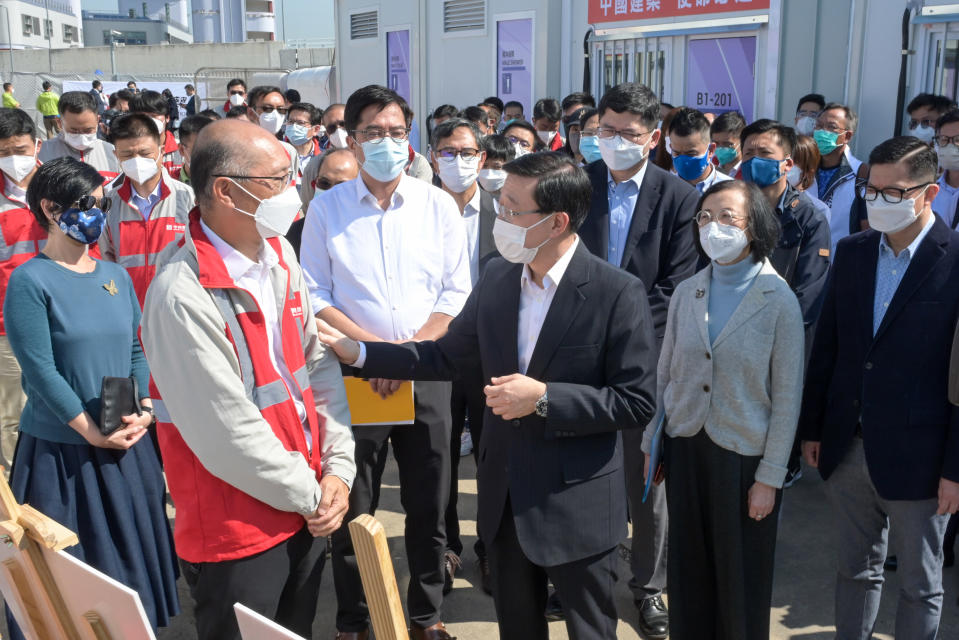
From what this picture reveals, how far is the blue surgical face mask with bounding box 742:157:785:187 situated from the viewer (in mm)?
4176

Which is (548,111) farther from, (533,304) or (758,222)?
(533,304)

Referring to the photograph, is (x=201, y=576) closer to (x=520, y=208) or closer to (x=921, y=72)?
(x=520, y=208)

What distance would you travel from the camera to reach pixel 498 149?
4.89 m

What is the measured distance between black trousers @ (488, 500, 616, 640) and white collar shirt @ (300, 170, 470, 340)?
103cm

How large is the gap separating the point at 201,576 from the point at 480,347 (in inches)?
42.2

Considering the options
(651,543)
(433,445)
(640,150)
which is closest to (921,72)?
(640,150)

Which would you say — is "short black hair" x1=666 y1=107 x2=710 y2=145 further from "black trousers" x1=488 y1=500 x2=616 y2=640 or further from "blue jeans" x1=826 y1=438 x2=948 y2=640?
"black trousers" x1=488 y1=500 x2=616 y2=640

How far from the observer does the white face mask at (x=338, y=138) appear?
7.16 metres

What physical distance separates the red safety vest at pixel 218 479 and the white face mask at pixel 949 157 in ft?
14.3

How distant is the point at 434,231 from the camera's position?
3.38m

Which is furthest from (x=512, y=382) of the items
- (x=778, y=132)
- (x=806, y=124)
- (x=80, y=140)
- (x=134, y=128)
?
(x=806, y=124)

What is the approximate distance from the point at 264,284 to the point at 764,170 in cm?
294

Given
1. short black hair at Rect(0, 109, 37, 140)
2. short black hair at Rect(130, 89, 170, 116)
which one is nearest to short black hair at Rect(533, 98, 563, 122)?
short black hair at Rect(130, 89, 170, 116)

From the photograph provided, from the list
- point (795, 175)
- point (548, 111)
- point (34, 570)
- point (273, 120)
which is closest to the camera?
point (34, 570)
